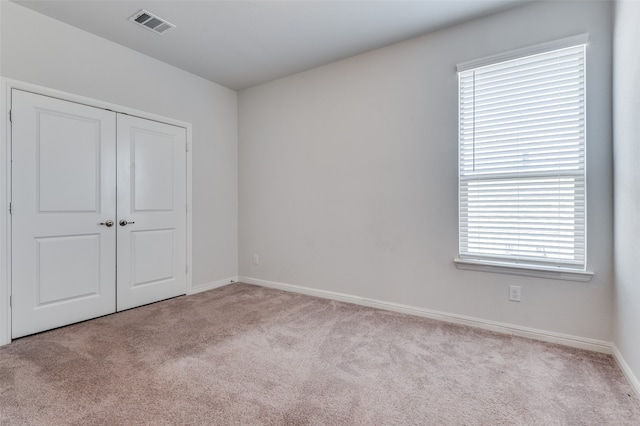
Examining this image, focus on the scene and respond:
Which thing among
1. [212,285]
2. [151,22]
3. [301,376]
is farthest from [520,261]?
[151,22]

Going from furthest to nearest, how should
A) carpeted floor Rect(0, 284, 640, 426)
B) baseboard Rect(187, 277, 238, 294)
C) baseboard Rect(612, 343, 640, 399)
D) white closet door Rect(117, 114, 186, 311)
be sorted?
1. baseboard Rect(187, 277, 238, 294)
2. white closet door Rect(117, 114, 186, 311)
3. baseboard Rect(612, 343, 640, 399)
4. carpeted floor Rect(0, 284, 640, 426)

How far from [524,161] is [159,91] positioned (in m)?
3.78

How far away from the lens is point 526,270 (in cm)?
248

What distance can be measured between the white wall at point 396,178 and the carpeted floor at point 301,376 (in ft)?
1.21

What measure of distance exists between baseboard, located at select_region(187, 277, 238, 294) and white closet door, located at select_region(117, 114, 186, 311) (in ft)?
0.44

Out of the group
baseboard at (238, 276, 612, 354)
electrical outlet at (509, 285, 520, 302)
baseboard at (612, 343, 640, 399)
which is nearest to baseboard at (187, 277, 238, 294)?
baseboard at (238, 276, 612, 354)

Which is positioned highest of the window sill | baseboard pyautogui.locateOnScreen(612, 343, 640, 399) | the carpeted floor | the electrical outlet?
the window sill

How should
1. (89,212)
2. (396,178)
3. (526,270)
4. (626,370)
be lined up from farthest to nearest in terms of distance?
(396,178), (89,212), (526,270), (626,370)

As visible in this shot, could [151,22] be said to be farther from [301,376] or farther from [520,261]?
[520,261]

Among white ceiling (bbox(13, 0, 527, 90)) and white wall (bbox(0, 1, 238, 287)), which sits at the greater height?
white ceiling (bbox(13, 0, 527, 90))

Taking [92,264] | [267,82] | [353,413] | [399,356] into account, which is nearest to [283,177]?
[267,82]

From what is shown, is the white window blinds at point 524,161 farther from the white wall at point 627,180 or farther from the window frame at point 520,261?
the white wall at point 627,180

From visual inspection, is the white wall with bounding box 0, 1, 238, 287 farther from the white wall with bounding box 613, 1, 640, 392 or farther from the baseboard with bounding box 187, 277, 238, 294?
the white wall with bounding box 613, 1, 640, 392

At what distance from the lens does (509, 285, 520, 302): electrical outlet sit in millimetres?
2539
